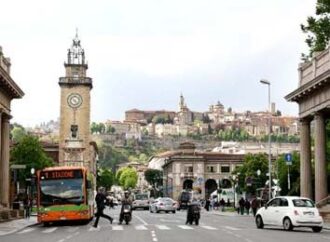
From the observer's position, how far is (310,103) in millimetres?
51625

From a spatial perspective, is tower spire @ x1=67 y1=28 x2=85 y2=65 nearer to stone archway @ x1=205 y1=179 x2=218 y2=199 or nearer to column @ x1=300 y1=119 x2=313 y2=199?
stone archway @ x1=205 y1=179 x2=218 y2=199

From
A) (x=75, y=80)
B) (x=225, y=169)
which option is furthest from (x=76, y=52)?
(x=225, y=169)

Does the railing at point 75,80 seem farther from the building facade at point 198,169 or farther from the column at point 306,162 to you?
the column at point 306,162

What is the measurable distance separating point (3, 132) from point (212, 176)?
13375cm

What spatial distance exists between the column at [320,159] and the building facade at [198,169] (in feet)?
416

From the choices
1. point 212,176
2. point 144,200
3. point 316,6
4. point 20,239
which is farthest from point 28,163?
point 212,176

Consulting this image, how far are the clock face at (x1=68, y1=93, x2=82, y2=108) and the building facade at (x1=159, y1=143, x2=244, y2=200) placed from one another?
133ft

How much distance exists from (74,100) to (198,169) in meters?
44.8

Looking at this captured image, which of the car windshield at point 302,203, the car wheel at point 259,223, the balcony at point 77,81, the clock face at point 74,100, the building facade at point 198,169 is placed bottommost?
the car wheel at point 259,223

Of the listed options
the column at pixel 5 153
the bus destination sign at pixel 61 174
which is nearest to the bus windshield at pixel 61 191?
the bus destination sign at pixel 61 174

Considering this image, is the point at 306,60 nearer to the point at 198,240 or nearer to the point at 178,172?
the point at 198,240

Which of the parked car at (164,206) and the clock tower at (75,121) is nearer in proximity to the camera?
the parked car at (164,206)

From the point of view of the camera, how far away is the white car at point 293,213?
34469 millimetres

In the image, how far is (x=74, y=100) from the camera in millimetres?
149125
